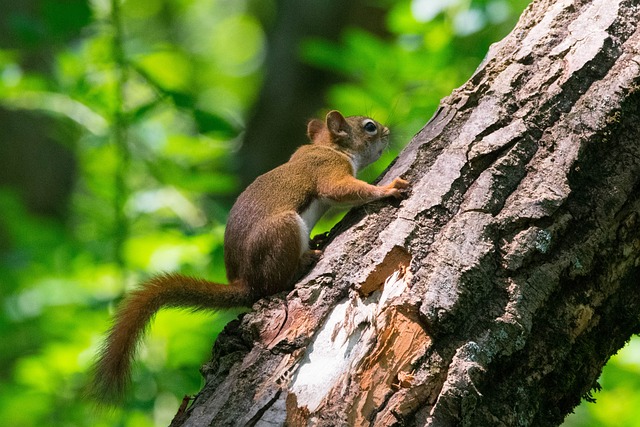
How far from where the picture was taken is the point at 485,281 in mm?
1998

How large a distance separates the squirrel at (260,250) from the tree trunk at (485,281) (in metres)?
0.28

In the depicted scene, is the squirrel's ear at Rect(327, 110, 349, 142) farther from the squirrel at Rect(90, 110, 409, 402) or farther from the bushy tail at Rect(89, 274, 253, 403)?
the bushy tail at Rect(89, 274, 253, 403)

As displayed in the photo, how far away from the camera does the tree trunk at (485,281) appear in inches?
75.4

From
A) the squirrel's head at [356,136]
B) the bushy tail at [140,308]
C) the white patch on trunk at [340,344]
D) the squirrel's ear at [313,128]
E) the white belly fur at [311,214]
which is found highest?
the squirrel's ear at [313,128]

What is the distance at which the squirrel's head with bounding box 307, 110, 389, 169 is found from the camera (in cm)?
393

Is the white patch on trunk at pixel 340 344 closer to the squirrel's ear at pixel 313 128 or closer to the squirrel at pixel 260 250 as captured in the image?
the squirrel at pixel 260 250

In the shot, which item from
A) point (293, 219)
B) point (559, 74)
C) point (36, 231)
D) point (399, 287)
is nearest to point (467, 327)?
point (399, 287)

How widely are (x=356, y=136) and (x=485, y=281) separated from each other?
2.09 meters

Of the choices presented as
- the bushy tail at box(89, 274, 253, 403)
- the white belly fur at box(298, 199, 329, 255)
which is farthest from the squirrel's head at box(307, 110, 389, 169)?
the bushy tail at box(89, 274, 253, 403)

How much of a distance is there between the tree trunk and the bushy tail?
54 cm

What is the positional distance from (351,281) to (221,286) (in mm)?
863

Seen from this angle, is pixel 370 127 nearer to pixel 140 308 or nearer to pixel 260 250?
pixel 260 250

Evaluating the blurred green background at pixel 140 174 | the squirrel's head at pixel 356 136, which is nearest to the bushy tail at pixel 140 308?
the blurred green background at pixel 140 174

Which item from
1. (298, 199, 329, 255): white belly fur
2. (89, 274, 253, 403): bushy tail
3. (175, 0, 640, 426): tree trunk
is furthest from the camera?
(298, 199, 329, 255): white belly fur
